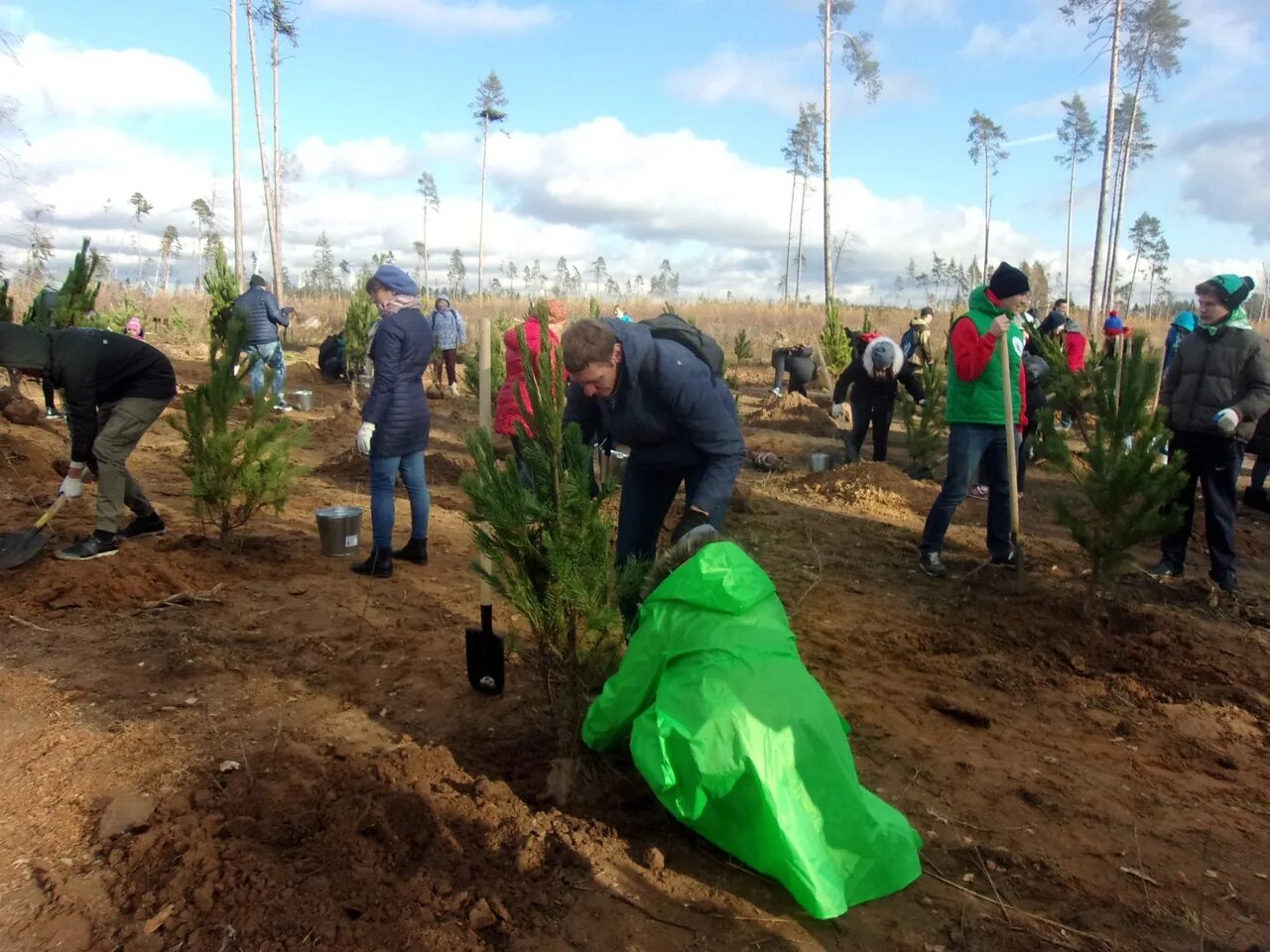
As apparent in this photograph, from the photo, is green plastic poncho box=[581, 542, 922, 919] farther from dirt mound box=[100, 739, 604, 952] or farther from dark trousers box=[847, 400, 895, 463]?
dark trousers box=[847, 400, 895, 463]

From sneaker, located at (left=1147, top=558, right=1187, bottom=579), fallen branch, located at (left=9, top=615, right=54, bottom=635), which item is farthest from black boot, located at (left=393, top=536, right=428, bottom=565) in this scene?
sneaker, located at (left=1147, top=558, right=1187, bottom=579)

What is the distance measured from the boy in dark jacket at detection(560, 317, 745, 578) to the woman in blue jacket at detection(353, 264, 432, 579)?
5.81ft

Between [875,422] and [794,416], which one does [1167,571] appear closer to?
[875,422]

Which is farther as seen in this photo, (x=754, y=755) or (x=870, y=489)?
(x=870, y=489)

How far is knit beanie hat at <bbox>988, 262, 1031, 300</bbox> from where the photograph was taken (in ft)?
16.0

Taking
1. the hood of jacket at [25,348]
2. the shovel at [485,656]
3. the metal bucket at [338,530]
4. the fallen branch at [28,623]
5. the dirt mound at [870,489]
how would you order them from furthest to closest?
the dirt mound at [870,489] → the metal bucket at [338,530] → the hood of jacket at [25,348] → the fallen branch at [28,623] → the shovel at [485,656]

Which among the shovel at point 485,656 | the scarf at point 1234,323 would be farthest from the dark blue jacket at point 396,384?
the scarf at point 1234,323

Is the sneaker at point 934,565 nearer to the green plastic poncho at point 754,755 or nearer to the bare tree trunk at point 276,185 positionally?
the green plastic poncho at point 754,755

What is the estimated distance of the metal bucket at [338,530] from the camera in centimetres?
541

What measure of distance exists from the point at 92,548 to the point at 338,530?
1.38 m

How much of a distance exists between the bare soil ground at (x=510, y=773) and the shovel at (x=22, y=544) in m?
0.10

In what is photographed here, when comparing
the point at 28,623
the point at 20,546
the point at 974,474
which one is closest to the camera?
the point at 28,623

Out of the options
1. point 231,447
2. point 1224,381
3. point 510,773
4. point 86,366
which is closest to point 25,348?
point 86,366

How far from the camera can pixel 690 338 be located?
3.17m
